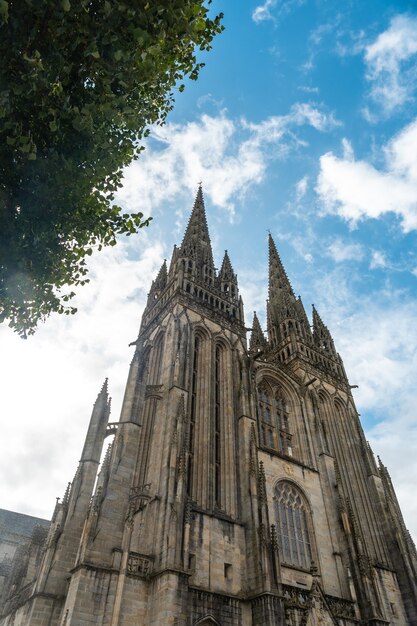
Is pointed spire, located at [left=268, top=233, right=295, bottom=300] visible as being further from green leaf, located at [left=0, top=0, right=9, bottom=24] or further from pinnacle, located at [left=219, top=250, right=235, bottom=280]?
green leaf, located at [left=0, top=0, right=9, bottom=24]

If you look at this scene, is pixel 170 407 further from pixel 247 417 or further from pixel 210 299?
pixel 210 299

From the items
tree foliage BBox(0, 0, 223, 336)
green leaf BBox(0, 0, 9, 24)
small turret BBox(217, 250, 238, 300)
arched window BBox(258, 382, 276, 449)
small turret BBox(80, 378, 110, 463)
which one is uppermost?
small turret BBox(217, 250, 238, 300)

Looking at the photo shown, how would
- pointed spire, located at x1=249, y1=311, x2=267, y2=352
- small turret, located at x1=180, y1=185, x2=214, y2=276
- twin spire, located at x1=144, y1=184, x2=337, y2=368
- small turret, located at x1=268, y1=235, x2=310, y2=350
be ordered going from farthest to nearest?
pointed spire, located at x1=249, y1=311, x2=267, y2=352, small turret, located at x1=268, y1=235, x2=310, y2=350, small turret, located at x1=180, y1=185, x2=214, y2=276, twin spire, located at x1=144, y1=184, x2=337, y2=368

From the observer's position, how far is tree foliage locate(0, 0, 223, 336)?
7.12 m

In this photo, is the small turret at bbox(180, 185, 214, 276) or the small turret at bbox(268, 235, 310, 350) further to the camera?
the small turret at bbox(268, 235, 310, 350)

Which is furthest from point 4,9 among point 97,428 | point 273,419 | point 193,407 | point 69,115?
point 273,419

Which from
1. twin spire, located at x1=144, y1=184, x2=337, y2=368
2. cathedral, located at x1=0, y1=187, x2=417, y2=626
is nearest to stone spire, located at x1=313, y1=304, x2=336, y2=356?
twin spire, located at x1=144, y1=184, x2=337, y2=368

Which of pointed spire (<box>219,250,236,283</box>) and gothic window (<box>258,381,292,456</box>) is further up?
pointed spire (<box>219,250,236,283</box>)

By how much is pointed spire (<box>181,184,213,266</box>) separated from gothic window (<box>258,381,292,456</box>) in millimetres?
10363

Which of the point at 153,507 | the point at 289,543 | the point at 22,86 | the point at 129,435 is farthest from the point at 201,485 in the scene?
the point at 22,86

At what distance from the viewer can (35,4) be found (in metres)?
6.60

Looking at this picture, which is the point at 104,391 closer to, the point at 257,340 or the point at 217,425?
the point at 217,425

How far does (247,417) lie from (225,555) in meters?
7.15

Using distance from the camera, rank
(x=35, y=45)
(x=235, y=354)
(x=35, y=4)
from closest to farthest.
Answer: (x=35, y=4)
(x=35, y=45)
(x=235, y=354)
